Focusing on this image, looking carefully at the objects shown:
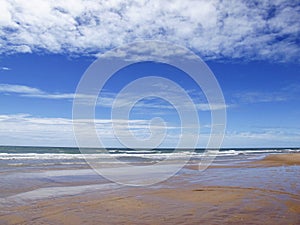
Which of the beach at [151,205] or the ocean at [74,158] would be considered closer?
the beach at [151,205]

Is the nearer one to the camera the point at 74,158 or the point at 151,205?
the point at 151,205

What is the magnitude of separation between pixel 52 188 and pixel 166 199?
4470mm

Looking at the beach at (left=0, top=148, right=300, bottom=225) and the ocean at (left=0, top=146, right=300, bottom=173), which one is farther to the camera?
the ocean at (left=0, top=146, right=300, bottom=173)

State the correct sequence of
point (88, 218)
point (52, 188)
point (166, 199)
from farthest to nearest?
1. point (52, 188)
2. point (166, 199)
3. point (88, 218)

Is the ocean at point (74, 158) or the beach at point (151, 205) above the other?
the ocean at point (74, 158)

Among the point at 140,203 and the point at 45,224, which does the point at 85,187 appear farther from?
the point at 45,224

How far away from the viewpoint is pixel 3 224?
593 centimetres

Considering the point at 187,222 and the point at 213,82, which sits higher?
the point at 213,82

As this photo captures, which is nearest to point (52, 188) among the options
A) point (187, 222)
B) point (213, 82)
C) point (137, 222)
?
point (137, 222)

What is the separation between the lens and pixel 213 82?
1349 centimetres

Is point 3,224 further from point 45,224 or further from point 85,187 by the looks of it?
point 85,187

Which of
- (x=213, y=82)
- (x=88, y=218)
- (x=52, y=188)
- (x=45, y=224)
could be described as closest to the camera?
(x=45, y=224)

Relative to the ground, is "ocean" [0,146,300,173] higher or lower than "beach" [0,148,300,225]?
higher

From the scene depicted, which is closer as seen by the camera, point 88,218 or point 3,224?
point 3,224
